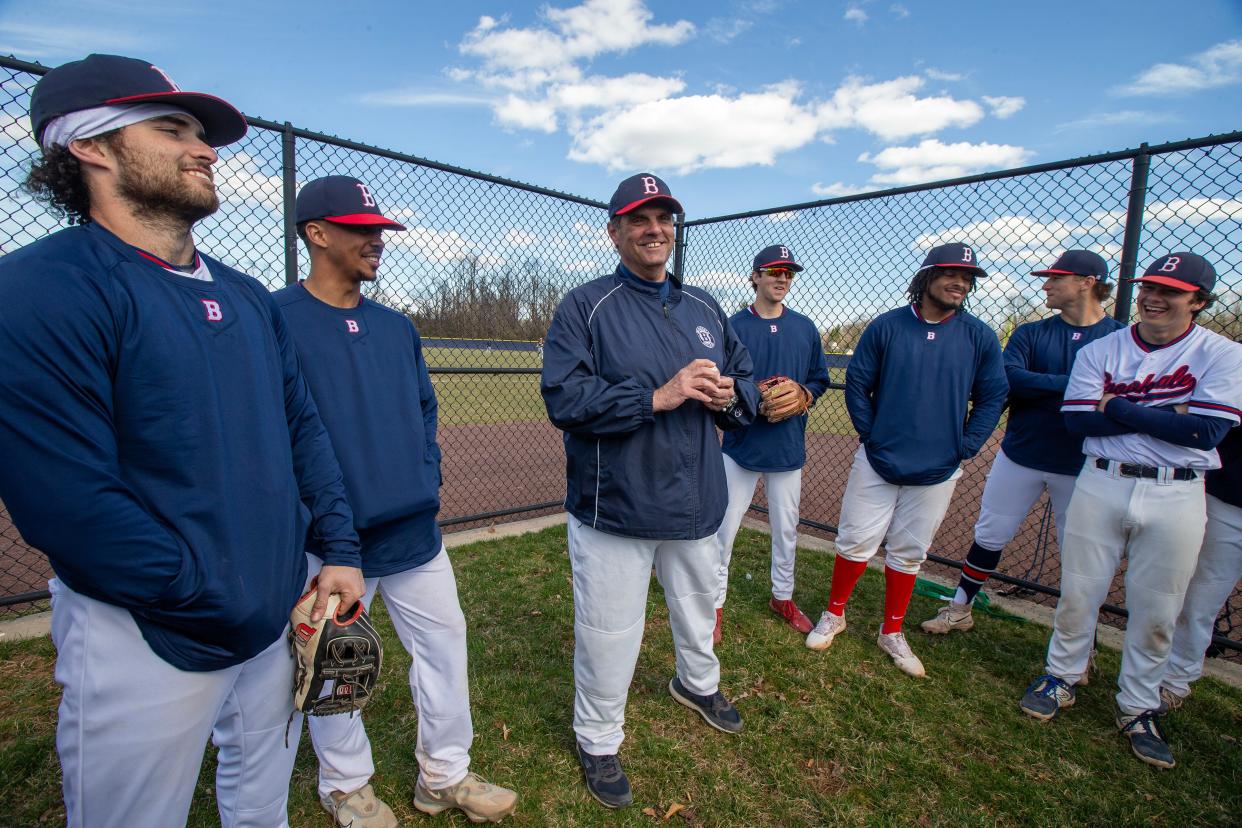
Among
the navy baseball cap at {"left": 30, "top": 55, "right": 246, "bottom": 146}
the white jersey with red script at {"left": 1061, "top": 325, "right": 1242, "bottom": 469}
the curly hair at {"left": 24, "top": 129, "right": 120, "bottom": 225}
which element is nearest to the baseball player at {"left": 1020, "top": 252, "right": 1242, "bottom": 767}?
the white jersey with red script at {"left": 1061, "top": 325, "right": 1242, "bottom": 469}

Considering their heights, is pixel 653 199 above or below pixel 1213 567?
above

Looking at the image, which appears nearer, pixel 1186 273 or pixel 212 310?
pixel 212 310

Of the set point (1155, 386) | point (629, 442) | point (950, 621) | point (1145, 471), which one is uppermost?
point (1155, 386)

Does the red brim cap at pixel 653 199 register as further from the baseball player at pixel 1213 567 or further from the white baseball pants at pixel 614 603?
the baseball player at pixel 1213 567

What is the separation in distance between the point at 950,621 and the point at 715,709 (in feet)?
6.25

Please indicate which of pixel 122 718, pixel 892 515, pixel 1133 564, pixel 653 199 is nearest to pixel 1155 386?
pixel 1133 564

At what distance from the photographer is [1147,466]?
2.76 meters

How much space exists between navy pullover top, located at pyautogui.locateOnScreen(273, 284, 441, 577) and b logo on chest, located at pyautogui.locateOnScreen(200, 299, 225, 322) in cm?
56

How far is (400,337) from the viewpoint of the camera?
227cm

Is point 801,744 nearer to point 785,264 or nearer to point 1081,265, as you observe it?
point 785,264

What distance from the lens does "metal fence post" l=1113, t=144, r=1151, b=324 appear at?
11.7ft

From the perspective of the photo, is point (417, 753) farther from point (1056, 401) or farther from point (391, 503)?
point (1056, 401)

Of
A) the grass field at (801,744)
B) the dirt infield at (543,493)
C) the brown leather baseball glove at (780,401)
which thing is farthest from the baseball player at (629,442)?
the dirt infield at (543,493)

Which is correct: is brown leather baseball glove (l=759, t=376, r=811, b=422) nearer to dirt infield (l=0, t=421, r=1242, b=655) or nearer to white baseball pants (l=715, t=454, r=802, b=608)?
white baseball pants (l=715, t=454, r=802, b=608)
